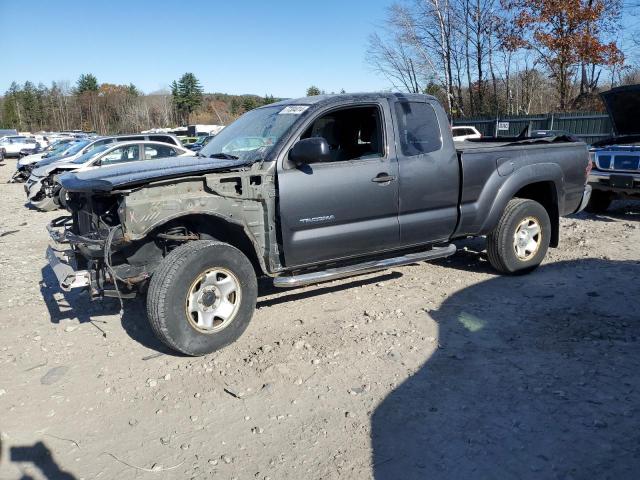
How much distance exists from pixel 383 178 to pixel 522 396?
217cm

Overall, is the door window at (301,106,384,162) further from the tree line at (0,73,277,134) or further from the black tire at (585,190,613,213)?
the tree line at (0,73,277,134)

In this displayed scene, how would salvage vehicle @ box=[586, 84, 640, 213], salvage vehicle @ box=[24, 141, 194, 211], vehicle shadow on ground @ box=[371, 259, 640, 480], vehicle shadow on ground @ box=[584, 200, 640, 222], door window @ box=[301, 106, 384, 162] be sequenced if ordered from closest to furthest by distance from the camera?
vehicle shadow on ground @ box=[371, 259, 640, 480]
door window @ box=[301, 106, 384, 162]
salvage vehicle @ box=[586, 84, 640, 213]
vehicle shadow on ground @ box=[584, 200, 640, 222]
salvage vehicle @ box=[24, 141, 194, 211]

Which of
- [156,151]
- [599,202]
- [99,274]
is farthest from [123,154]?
[599,202]

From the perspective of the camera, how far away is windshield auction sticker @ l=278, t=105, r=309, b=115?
15.0ft

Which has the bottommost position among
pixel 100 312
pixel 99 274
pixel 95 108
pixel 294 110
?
pixel 100 312

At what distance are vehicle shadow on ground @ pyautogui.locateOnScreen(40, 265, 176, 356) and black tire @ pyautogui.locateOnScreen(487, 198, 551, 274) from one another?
11.6ft

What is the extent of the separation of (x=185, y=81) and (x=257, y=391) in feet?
326

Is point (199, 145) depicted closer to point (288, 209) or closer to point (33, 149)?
point (288, 209)

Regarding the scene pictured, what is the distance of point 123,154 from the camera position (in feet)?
40.5

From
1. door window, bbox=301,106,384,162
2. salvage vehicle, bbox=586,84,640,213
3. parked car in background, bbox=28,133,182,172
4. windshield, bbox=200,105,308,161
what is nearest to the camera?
windshield, bbox=200,105,308,161

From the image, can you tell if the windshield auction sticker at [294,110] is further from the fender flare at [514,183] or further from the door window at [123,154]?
the door window at [123,154]

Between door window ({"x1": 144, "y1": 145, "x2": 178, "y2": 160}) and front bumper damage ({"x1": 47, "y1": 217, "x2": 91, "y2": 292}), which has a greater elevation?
door window ({"x1": 144, "y1": 145, "x2": 178, "y2": 160})

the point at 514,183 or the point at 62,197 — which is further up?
the point at 62,197

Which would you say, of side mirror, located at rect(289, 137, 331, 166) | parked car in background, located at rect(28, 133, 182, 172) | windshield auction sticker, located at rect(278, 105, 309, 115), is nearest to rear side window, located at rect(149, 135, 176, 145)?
parked car in background, located at rect(28, 133, 182, 172)
